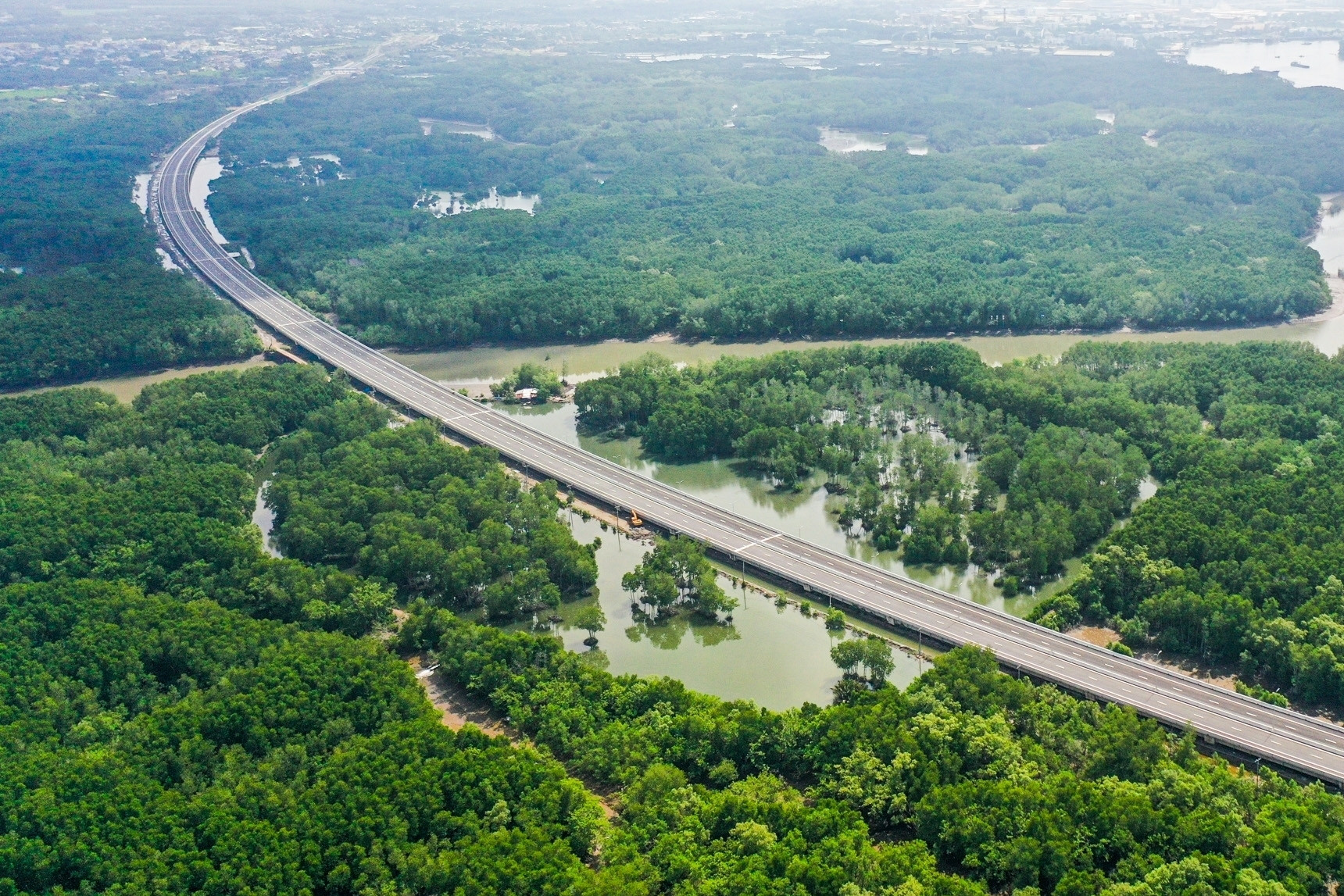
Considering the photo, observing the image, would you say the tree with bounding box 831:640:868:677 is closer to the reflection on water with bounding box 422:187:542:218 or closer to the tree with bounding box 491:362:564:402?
the tree with bounding box 491:362:564:402

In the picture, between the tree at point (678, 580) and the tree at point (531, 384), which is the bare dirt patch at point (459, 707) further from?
the tree at point (531, 384)

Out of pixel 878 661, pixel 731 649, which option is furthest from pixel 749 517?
pixel 878 661

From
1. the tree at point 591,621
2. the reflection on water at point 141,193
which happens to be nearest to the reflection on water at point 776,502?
the tree at point 591,621

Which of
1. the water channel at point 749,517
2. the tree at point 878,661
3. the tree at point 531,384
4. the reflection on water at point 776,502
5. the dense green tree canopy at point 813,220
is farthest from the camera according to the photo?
the dense green tree canopy at point 813,220

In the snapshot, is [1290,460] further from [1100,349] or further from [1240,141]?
[1240,141]

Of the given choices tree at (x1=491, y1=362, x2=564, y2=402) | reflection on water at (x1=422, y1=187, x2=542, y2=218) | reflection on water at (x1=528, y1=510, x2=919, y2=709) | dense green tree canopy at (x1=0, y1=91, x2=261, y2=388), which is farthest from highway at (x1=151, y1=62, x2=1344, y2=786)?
reflection on water at (x1=422, y1=187, x2=542, y2=218)

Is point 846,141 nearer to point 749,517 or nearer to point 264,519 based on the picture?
point 749,517
